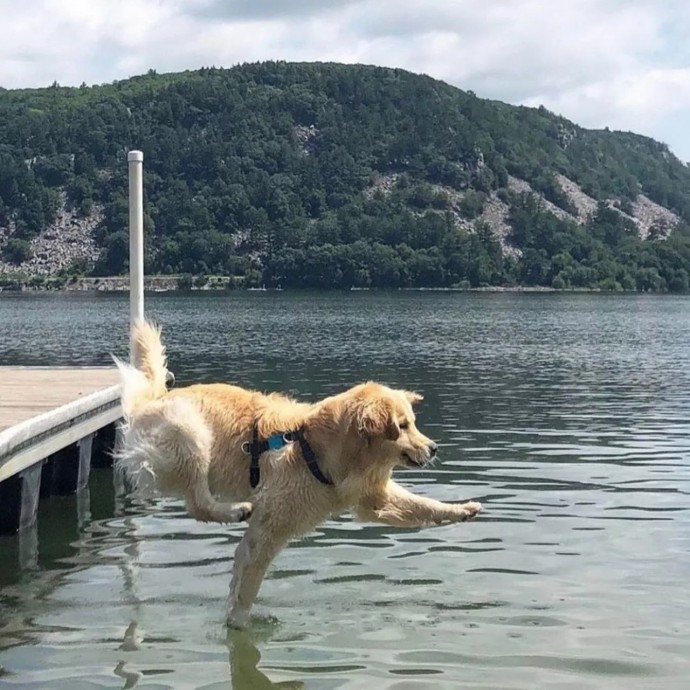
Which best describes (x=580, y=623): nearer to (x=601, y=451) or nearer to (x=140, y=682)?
(x=140, y=682)

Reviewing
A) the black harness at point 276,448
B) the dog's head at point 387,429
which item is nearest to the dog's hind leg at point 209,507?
the black harness at point 276,448

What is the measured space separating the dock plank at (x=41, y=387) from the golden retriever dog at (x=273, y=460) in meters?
3.54

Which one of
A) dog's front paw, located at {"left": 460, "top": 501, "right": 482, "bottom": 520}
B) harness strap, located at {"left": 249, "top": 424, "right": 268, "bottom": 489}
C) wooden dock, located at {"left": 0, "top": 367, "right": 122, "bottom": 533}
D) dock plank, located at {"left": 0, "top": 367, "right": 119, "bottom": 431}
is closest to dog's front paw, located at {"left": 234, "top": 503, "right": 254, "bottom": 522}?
harness strap, located at {"left": 249, "top": 424, "right": 268, "bottom": 489}

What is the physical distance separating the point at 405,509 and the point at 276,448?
3.37ft

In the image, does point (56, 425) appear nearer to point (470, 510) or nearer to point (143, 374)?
point (143, 374)

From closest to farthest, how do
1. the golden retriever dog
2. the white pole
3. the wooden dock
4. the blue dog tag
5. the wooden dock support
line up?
the golden retriever dog, the blue dog tag, the wooden dock, the wooden dock support, the white pole

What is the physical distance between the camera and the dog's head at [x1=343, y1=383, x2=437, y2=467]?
7.63 meters

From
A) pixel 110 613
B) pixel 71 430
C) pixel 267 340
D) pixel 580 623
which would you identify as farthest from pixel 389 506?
pixel 267 340

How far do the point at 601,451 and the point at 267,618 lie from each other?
10416mm

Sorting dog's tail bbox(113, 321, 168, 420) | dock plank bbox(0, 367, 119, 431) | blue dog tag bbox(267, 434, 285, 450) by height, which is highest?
dog's tail bbox(113, 321, 168, 420)

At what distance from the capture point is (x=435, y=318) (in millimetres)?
81000

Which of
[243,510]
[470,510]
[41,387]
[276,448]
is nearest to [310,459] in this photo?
[276,448]

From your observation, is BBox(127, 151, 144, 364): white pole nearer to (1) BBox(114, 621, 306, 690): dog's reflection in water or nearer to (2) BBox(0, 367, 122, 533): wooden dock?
(2) BBox(0, 367, 122, 533): wooden dock

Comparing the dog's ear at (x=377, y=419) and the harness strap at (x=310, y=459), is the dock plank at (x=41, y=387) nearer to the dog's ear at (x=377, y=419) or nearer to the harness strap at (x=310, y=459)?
the harness strap at (x=310, y=459)
